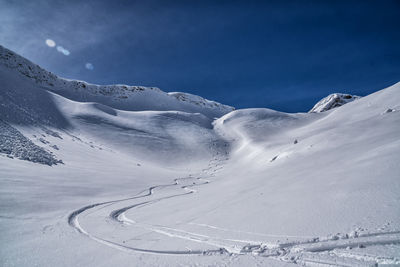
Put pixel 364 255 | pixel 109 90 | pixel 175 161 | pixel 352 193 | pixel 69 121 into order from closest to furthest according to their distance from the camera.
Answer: pixel 364 255 → pixel 352 193 → pixel 175 161 → pixel 69 121 → pixel 109 90

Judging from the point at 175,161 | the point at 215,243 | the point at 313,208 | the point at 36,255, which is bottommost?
the point at 36,255

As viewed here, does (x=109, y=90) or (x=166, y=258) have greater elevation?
(x=109, y=90)

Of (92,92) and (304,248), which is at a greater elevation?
(92,92)

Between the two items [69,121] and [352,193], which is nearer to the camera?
[352,193]

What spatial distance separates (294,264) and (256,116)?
45992 mm

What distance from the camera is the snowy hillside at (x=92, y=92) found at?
7344 cm

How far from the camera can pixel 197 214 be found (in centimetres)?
476

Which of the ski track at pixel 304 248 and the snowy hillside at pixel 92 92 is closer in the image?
the ski track at pixel 304 248

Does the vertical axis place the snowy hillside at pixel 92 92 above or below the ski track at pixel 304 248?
above

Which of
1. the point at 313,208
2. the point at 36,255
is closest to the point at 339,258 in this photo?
the point at 313,208

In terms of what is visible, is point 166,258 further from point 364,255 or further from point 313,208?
point 313,208

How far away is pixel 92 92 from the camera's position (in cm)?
8250

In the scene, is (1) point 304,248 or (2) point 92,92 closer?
(1) point 304,248

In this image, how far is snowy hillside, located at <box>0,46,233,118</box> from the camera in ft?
241
